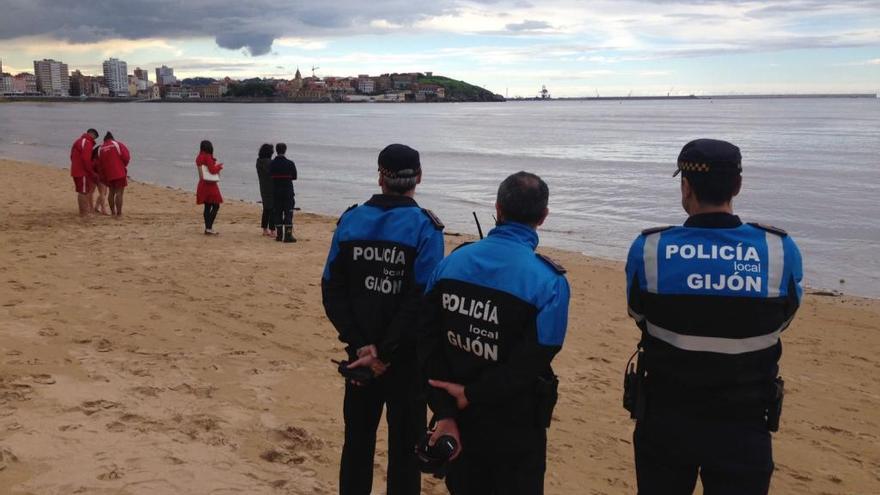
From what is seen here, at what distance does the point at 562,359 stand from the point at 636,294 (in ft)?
15.0

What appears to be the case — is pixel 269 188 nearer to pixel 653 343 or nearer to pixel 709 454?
pixel 653 343

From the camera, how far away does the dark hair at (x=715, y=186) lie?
2.87 meters

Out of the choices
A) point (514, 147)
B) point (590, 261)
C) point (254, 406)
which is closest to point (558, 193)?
point (590, 261)

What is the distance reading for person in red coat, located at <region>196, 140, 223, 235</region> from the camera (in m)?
12.7

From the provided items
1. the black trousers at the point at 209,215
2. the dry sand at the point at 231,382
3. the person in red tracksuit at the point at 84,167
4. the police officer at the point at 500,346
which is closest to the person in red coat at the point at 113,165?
the person in red tracksuit at the point at 84,167

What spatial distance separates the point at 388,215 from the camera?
140 inches

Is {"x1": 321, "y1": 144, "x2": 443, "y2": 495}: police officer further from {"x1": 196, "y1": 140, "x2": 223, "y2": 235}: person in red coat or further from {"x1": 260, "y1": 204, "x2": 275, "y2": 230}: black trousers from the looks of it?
{"x1": 260, "y1": 204, "x2": 275, "y2": 230}: black trousers

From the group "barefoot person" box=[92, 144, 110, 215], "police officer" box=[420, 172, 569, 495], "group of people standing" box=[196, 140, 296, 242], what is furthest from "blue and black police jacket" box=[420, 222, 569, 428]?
"barefoot person" box=[92, 144, 110, 215]

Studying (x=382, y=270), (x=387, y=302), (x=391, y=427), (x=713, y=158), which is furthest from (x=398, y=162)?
(x=713, y=158)

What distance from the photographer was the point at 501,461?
9.59 feet

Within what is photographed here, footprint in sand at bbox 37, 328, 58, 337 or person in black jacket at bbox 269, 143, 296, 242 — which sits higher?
person in black jacket at bbox 269, 143, 296, 242

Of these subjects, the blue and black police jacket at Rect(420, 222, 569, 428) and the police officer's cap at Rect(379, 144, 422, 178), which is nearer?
the blue and black police jacket at Rect(420, 222, 569, 428)

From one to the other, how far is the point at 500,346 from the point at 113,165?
45.6ft

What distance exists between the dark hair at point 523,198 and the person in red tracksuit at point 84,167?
13581mm
